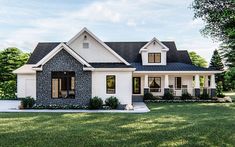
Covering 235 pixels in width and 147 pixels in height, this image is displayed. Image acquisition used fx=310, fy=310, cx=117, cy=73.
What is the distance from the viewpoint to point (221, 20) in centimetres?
1205

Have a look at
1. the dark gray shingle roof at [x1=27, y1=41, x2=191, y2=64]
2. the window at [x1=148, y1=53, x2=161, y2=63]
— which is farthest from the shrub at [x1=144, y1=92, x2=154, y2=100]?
the dark gray shingle roof at [x1=27, y1=41, x2=191, y2=64]

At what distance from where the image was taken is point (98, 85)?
24141 mm

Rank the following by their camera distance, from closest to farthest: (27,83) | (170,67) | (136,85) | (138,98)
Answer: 1. (27,83)
2. (138,98)
3. (170,67)
4. (136,85)

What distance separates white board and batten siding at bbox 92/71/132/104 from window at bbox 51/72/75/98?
1.89 m

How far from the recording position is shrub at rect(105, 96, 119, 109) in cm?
2325

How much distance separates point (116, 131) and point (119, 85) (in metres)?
11.1

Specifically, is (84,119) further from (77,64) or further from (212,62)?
(212,62)

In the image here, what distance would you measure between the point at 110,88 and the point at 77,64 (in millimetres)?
3285

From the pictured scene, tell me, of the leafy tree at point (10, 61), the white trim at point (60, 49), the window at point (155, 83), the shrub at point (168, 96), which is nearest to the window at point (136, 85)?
the window at point (155, 83)

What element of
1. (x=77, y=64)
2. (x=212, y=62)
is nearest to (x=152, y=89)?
(x=77, y=64)

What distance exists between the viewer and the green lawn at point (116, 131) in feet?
36.7

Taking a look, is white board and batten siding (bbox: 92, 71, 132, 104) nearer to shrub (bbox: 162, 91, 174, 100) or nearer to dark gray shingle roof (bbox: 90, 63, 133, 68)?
dark gray shingle roof (bbox: 90, 63, 133, 68)

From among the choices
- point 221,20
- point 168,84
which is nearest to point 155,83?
point 168,84

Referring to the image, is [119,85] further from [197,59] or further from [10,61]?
[197,59]
